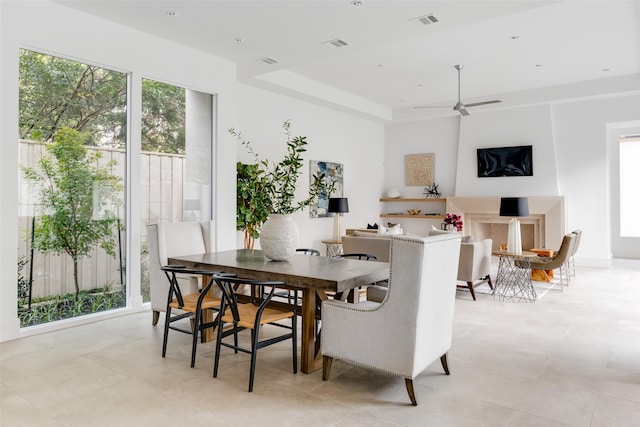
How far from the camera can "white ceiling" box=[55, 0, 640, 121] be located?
408 cm

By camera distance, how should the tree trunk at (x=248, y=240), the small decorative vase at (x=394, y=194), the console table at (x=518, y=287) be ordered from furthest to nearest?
the small decorative vase at (x=394, y=194), the tree trunk at (x=248, y=240), the console table at (x=518, y=287)

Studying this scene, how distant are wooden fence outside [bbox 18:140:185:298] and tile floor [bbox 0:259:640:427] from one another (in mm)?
514

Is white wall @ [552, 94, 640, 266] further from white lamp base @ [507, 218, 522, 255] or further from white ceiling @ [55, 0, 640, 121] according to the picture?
white lamp base @ [507, 218, 522, 255]

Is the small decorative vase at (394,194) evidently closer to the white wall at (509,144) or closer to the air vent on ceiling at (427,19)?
the white wall at (509,144)

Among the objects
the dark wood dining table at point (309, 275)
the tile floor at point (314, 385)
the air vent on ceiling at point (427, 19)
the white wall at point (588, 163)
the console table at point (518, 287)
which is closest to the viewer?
the tile floor at point (314, 385)

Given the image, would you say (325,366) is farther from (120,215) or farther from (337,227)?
(337,227)

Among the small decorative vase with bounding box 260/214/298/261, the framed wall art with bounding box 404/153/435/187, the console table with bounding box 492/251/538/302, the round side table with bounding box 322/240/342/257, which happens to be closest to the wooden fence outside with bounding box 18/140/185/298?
the small decorative vase with bounding box 260/214/298/261

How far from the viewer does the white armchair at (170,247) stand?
387cm

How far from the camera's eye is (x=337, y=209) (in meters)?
7.56

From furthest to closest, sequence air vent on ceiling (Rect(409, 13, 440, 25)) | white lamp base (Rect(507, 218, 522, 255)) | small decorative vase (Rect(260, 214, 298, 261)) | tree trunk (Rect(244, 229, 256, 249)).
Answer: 1. tree trunk (Rect(244, 229, 256, 249))
2. white lamp base (Rect(507, 218, 522, 255))
3. air vent on ceiling (Rect(409, 13, 440, 25))
4. small decorative vase (Rect(260, 214, 298, 261))

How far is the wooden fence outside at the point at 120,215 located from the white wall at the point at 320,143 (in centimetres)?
146

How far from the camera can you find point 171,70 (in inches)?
195

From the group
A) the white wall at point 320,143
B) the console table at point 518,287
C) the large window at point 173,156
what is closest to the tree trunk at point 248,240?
the white wall at point 320,143

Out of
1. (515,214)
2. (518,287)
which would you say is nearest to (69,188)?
(515,214)
